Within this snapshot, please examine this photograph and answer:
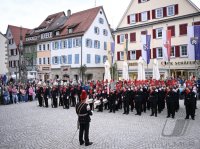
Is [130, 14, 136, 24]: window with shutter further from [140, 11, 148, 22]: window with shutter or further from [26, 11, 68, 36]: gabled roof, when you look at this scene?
[26, 11, 68, 36]: gabled roof

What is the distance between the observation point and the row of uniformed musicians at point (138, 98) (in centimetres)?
1486

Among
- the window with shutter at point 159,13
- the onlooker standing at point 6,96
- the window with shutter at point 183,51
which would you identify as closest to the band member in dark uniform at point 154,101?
the onlooker standing at point 6,96

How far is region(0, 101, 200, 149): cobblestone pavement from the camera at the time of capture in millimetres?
9383

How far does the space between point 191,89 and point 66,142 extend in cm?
804

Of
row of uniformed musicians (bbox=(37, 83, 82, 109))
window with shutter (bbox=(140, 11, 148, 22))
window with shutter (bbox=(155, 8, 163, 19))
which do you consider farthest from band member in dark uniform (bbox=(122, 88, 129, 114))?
window with shutter (bbox=(140, 11, 148, 22))

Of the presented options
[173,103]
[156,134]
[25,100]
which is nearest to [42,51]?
[25,100]

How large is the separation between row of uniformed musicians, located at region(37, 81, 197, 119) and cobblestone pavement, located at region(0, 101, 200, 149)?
91cm

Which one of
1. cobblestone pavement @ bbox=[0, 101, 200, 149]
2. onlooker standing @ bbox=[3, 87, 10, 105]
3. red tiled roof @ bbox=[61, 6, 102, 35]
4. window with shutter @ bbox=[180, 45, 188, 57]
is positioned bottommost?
cobblestone pavement @ bbox=[0, 101, 200, 149]

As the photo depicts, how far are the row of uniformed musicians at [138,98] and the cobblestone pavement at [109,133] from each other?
91 cm

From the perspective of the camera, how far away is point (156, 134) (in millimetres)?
10852

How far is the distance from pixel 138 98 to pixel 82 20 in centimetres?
3261

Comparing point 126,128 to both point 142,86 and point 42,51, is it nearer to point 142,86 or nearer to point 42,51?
point 142,86

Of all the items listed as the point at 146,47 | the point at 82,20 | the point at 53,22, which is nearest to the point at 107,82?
the point at 146,47

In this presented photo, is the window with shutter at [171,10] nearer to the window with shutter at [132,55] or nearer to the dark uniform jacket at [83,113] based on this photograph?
the window with shutter at [132,55]
